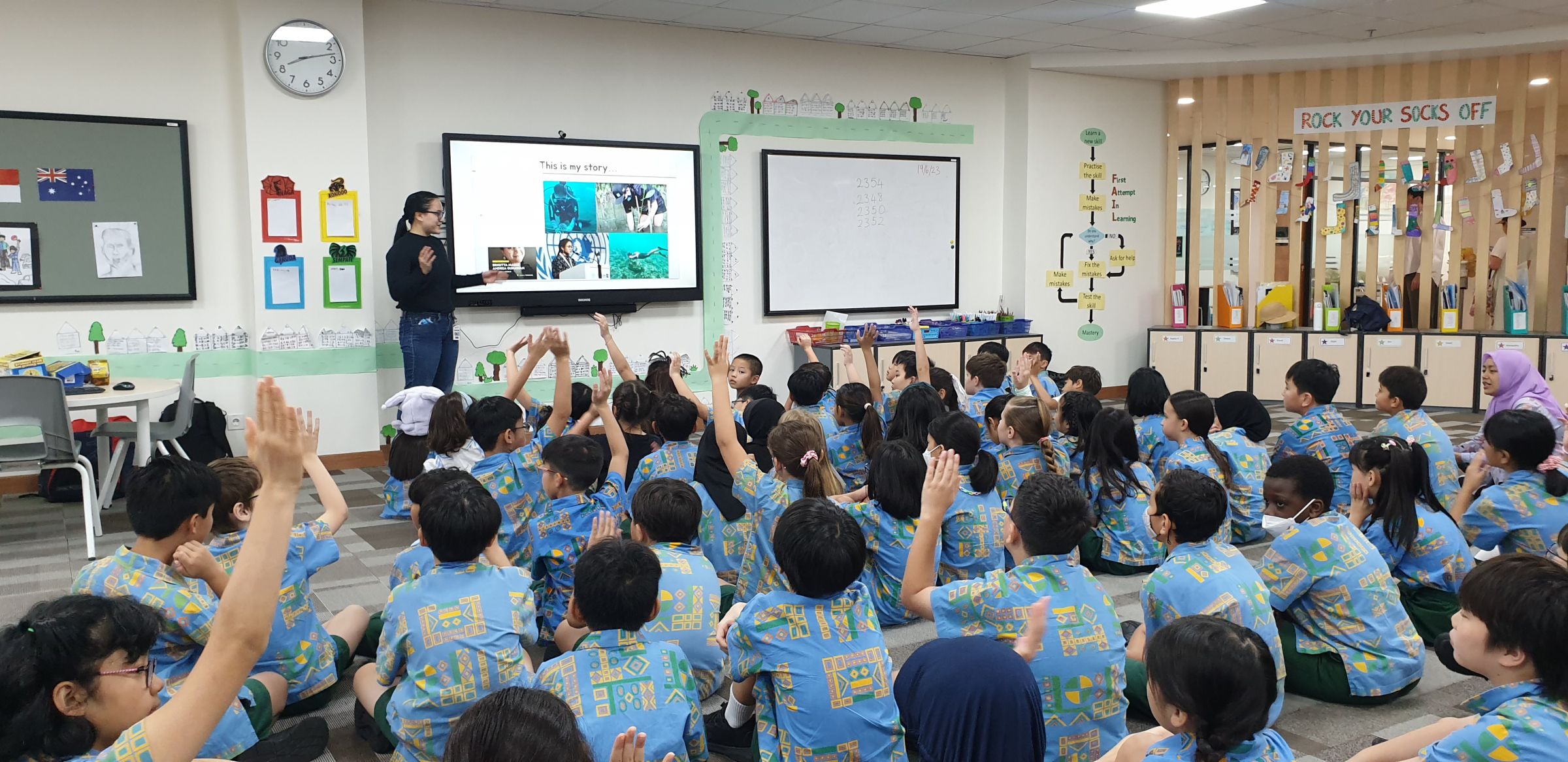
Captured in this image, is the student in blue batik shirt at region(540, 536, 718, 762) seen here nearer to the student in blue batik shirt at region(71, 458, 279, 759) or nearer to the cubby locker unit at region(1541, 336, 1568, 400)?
the student in blue batik shirt at region(71, 458, 279, 759)

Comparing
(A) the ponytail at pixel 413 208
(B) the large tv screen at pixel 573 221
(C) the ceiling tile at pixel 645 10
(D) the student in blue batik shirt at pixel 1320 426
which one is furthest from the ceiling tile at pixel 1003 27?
(A) the ponytail at pixel 413 208

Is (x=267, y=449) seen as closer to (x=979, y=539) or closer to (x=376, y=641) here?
(x=376, y=641)

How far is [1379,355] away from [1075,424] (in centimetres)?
547

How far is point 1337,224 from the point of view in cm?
909

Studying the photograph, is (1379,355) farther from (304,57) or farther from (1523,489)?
(304,57)

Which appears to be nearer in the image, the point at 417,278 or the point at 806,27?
the point at 417,278

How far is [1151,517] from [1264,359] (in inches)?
278

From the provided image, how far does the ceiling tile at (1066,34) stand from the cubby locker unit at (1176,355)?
271 cm

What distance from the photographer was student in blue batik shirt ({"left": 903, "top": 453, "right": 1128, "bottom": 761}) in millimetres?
2287

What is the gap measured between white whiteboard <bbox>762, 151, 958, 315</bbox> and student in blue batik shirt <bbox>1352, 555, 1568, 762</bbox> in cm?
630

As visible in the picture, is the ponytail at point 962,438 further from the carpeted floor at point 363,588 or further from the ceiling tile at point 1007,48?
the ceiling tile at point 1007,48

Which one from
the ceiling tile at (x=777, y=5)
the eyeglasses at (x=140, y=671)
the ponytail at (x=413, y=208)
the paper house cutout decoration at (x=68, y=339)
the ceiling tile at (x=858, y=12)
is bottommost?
the eyeglasses at (x=140, y=671)

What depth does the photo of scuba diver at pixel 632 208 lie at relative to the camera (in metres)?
7.13

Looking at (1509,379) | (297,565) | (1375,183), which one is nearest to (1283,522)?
(297,565)
